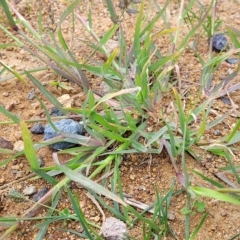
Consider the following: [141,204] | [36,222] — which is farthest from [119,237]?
[36,222]

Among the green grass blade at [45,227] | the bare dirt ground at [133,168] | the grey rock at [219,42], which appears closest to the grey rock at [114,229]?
the bare dirt ground at [133,168]

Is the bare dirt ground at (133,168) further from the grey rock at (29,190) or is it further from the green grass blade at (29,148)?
the green grass blade at (29,148)

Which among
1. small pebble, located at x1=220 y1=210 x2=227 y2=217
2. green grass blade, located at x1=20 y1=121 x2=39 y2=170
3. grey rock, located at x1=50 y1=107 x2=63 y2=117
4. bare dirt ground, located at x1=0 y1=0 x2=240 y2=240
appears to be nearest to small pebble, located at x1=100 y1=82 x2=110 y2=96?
bare dirt ground, located at x1=0 y1=0 x2=240 y2=240

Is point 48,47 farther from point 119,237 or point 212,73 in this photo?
point 119,237

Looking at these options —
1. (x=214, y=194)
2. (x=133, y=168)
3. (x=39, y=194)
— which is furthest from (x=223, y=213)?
(x=39, y=194)

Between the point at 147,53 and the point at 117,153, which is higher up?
the point at 147,53

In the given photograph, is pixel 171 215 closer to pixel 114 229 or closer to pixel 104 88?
pixel 114 229
